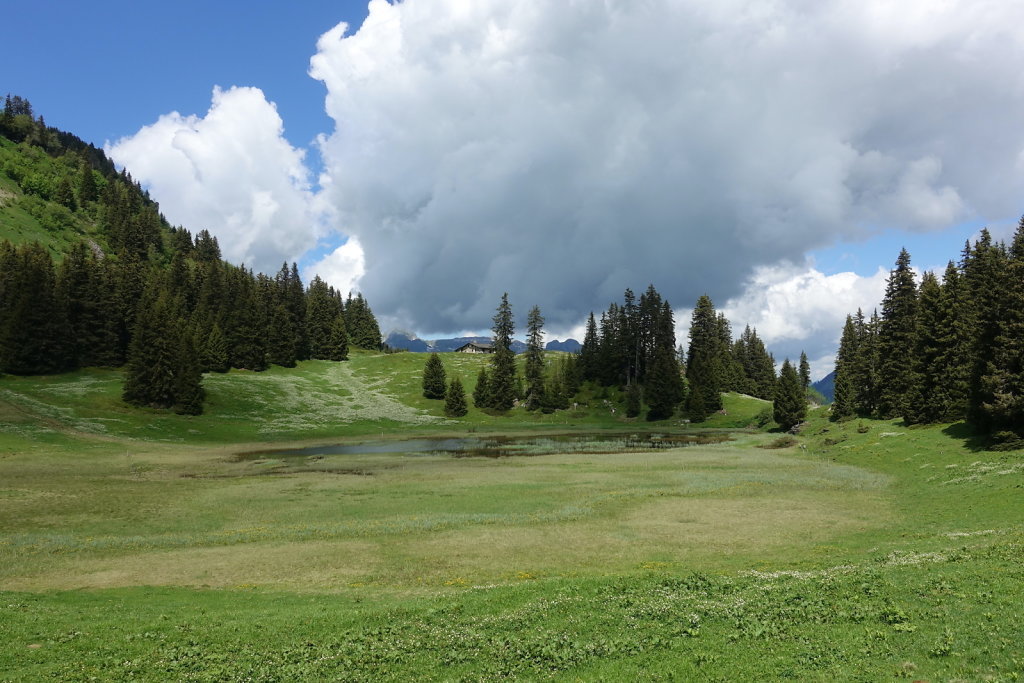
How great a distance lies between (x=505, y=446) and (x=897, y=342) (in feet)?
208

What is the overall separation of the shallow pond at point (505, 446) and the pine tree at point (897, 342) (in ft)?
83.8

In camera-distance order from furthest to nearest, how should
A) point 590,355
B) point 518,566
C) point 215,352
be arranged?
point 590,355 < point 215,352 < point 518,566

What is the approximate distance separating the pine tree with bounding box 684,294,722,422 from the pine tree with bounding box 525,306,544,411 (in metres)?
38.6

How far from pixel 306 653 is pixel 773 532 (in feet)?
83.3

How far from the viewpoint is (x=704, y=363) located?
453ft

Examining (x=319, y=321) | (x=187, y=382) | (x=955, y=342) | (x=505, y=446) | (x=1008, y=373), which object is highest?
(x=319, y=321)

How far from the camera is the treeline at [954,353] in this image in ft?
167

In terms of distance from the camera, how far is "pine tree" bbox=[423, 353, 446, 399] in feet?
486

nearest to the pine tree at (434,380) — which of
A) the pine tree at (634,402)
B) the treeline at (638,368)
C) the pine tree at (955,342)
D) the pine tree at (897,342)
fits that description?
the treeline at (638,368)

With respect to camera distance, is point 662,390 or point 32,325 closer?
point 32,325

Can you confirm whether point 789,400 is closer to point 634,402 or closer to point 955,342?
point 955,342

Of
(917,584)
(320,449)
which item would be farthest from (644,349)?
(917,584)

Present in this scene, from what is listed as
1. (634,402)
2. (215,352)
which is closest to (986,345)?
(634,402)

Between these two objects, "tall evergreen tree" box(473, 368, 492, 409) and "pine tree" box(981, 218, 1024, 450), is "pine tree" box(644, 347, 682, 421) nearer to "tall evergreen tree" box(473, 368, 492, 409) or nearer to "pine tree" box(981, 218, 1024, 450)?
"tall evergreen tree" box(473, 368, 492, 409)
